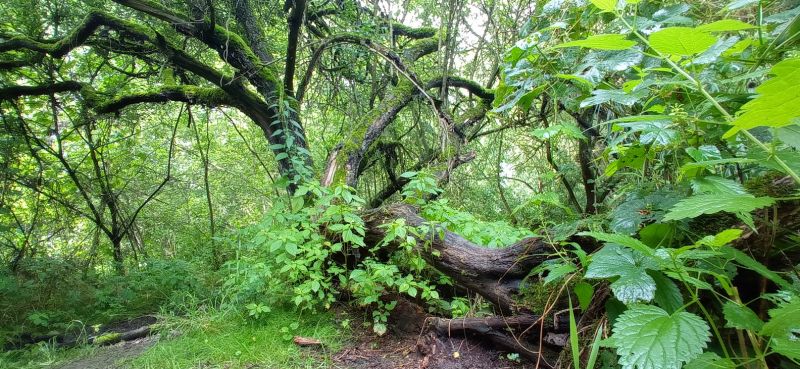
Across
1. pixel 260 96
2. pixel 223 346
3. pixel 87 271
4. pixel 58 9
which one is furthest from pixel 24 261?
pixel 223 346

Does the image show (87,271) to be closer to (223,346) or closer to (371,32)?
(223,346)

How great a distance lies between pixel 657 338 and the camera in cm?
75

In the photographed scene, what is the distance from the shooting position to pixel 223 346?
2.59 m

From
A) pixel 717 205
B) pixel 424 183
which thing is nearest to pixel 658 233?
pixel 717 205

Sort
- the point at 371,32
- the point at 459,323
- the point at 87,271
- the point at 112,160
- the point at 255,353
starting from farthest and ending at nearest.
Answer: the point at 112,160, the point at 87,271, the point at 371,32, the point at 255,353, the point at 459,323

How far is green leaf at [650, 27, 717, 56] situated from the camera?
83 centimetres

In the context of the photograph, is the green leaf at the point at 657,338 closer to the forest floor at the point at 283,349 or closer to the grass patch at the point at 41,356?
the forest floor at the point at 283,349

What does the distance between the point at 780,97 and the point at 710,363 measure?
0.55 m

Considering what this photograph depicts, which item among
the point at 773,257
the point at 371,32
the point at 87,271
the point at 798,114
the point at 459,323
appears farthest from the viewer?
the point at 87,271

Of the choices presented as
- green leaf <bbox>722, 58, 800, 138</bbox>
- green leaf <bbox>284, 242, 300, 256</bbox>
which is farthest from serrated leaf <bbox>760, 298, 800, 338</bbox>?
green leaf <bbox>284, 242, 300, 256</bbox>

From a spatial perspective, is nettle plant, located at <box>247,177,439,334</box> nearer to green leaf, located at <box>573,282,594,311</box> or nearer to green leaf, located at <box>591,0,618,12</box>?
green leaf, located at <box>573,282,594,311</box>

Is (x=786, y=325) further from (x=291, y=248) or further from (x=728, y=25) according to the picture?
(x=291, y=248)

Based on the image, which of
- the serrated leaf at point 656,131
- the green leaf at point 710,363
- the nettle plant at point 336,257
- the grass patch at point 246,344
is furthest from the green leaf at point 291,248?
the green leaf at point 710,363

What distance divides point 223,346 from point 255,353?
0.29 meters
